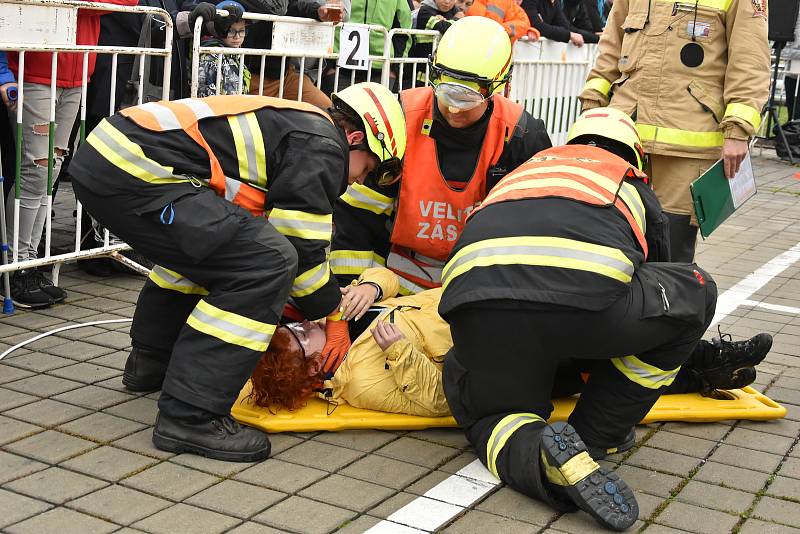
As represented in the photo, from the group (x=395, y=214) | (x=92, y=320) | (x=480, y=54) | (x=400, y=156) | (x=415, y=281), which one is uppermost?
(x=480, y=54)

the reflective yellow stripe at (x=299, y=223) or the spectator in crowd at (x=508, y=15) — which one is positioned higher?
the spectator in crowd at (x=508, y=15)

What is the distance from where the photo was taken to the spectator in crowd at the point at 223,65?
6301 millimetres

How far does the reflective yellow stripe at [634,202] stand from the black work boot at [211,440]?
1.54 meters

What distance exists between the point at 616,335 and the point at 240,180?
145 centimetres

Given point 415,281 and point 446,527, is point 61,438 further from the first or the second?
point 415,281

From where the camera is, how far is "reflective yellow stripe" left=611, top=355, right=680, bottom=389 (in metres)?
3.75

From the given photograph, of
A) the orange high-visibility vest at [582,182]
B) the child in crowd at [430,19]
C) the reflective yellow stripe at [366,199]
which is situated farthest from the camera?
the child in crowd at [430,19]

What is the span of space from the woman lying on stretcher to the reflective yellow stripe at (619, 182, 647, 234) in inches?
28.9

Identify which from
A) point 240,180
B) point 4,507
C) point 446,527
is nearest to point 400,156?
point 240,180

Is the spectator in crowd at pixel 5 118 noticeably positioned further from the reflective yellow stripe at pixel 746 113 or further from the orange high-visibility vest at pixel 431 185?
the reflective yellow stripe at pixel 746 113

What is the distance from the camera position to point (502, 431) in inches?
145

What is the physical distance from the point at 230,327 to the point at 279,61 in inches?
142

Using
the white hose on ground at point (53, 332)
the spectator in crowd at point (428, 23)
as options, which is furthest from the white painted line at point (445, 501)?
the spectator in crowd at point (428, 23)

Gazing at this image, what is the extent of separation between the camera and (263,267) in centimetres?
374
